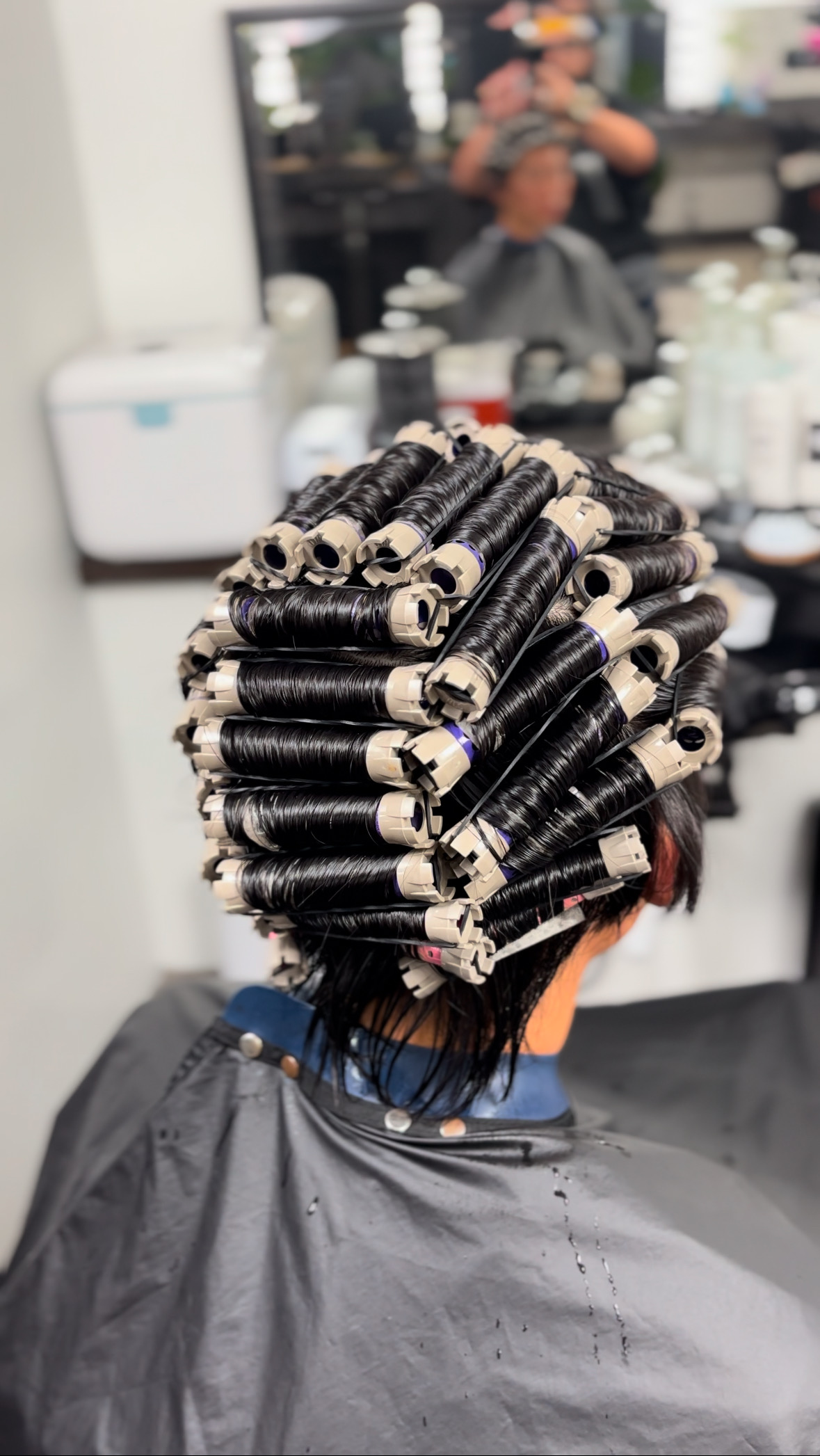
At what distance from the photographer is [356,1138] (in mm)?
1155

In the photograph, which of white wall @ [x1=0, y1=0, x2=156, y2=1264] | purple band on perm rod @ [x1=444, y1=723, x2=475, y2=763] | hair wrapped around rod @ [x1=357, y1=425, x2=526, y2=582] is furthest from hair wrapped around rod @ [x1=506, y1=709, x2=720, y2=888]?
white wall @ [x1=0, y1=0, x2=156, y2=1264]

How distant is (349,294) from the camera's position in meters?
2.23

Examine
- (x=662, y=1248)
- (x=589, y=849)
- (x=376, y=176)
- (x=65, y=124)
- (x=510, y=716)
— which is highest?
(x=65, y=124)

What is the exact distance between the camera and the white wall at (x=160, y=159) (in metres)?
2.08

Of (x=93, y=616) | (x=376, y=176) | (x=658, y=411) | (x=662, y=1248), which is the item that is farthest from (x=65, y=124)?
(x=662, y=1248)

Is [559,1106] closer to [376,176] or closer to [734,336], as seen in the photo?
[734,336]

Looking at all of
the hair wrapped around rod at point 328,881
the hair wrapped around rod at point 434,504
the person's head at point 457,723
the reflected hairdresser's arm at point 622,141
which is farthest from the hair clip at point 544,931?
the reflected hairdresser's arm at point 622,141

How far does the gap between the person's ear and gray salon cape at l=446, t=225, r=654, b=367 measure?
147 centimetres

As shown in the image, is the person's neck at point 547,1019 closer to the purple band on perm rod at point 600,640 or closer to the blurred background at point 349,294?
the purple band on perm rod at point 600,640

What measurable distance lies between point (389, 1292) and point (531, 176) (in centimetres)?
197

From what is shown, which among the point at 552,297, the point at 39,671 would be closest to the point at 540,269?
the point at 552,297

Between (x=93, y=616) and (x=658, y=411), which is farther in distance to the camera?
(x=93, y=616)

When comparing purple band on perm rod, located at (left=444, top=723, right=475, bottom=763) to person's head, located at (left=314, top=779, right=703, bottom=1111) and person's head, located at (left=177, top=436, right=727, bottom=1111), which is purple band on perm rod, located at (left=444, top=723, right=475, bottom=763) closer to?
person's head, located at (left=177, top=436, right=727, bottom=1111)

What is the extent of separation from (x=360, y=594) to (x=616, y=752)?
28 centimetres
